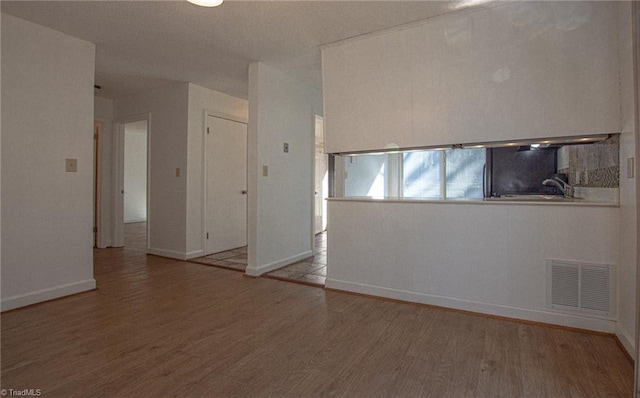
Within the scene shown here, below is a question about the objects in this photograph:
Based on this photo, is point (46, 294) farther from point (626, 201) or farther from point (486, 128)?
point (626, 201)

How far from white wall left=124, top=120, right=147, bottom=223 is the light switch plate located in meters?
6.15

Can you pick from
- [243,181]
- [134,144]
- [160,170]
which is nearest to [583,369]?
[243,181]

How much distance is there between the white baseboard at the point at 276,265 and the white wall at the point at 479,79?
1.58 metres

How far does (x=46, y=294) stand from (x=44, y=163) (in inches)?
44.6

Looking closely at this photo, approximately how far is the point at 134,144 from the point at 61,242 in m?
6.83

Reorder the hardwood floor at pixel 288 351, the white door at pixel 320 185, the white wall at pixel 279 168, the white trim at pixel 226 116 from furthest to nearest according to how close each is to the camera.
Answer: the white door at pixel 320 185 < the white trim at pixel 226 116 < the white wall at pixel 279 168 < the hardwood floor at pixel 288 351

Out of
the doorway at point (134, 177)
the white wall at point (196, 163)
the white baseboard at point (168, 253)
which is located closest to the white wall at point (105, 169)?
the white baseboard at point (168, 253)

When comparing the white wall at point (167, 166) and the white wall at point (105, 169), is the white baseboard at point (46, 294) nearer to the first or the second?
the white wall at point (167, 166)

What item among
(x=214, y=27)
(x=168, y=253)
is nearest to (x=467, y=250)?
(x=214, y=27)

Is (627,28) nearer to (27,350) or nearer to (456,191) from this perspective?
(456,191)

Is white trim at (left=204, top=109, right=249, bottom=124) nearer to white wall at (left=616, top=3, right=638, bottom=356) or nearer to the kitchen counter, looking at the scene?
the kitchen counter

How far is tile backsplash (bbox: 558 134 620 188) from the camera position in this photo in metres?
2.19

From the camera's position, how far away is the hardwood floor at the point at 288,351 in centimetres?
161

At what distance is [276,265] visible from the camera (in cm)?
391
